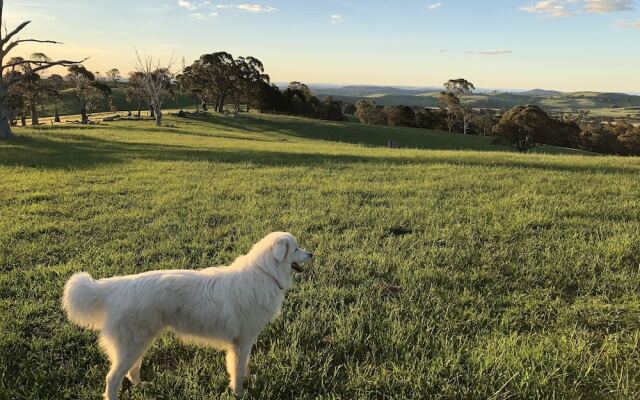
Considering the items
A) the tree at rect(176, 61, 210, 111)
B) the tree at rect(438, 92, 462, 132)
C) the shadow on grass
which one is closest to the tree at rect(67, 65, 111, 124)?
the tree at rect(176, 61, 210, 111)

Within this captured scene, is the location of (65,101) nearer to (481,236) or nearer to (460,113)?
(460,113)

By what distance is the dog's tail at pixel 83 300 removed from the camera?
3660 millimetres

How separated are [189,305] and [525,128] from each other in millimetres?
62179

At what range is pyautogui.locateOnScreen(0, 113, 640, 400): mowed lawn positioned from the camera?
157 inches

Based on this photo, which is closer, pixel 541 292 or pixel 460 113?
pixel 541 292

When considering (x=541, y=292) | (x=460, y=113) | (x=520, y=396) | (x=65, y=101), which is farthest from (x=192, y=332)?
(x=65, y=101)

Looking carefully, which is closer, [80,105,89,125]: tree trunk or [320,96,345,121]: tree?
[80,105,89,125]: tree trunk

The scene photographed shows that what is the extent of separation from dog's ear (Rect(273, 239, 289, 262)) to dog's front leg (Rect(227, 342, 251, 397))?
0.82 metres

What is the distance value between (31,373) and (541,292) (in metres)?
5.72

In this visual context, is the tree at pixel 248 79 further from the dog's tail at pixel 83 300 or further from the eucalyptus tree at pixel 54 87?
the dog's tail at pixel 83 300

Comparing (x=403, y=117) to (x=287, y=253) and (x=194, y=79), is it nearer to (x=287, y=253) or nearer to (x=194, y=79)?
(x=194, y=79)

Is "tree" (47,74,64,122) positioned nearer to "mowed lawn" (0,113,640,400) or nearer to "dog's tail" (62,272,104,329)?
"mowed lawn" (0,113,640,400)

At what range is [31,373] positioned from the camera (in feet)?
13.3

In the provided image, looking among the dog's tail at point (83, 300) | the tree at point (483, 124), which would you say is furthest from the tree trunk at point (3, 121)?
the tree at point (483, 124)
